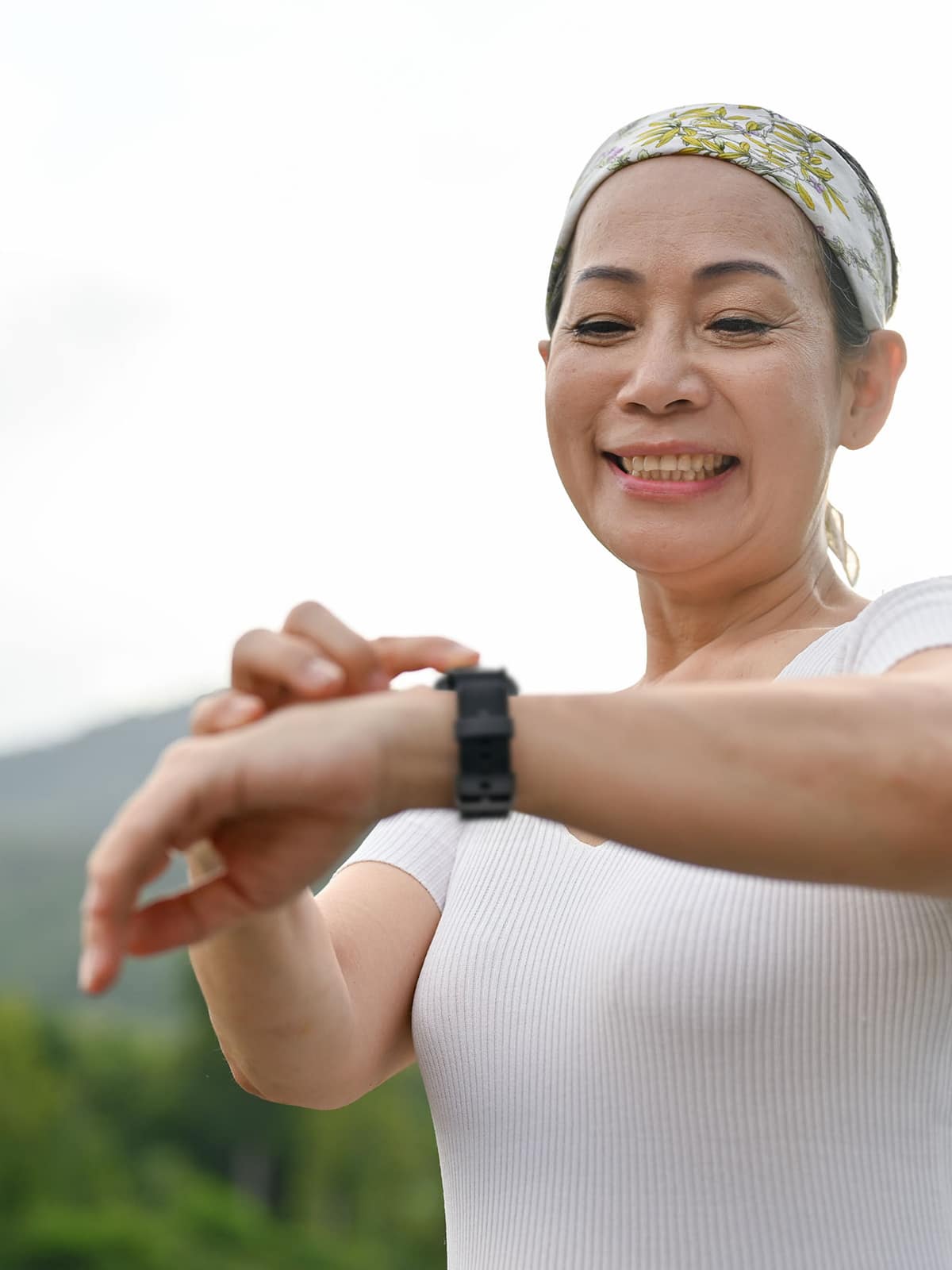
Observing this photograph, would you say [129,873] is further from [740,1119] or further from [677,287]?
[677,287]

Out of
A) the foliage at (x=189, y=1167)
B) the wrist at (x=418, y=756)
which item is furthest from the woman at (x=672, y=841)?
the foliage at (x=189, y=1167)

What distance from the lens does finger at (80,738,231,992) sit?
1568 millimetres

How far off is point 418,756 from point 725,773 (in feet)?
1.04

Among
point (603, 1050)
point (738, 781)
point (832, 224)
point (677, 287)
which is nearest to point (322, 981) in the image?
point (603, 1050)

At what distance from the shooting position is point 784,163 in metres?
2.90

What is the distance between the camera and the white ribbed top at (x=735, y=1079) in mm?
2359

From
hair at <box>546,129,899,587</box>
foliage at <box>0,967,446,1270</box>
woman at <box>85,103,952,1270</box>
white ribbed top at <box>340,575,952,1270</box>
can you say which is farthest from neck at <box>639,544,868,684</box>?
foliage at <box>0,967,446,1270</box>

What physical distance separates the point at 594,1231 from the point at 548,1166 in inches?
5.0

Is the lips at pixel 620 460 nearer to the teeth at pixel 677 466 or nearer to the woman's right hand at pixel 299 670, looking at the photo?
the teeth at pixel 677 466

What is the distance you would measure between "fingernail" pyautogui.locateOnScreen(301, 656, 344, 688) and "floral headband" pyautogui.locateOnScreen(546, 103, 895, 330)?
1.57m

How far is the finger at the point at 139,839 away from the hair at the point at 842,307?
1773 millimetres

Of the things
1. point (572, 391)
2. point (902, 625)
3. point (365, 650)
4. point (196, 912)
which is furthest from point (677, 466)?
point (196, 912)

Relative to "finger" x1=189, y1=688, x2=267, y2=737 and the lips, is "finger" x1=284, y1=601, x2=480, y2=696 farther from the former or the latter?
the lips

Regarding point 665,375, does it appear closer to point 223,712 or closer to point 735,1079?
point 735,1079
